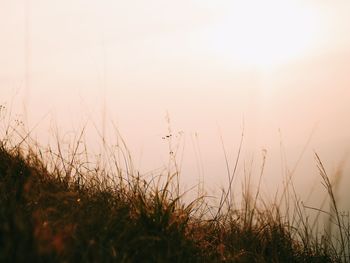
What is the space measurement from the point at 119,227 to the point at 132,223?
7.4 inches

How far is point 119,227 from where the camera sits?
2539 millimetres

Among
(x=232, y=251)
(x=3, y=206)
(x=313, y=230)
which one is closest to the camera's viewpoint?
(x=3, y=206)

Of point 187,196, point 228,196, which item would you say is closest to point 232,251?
point 187,196

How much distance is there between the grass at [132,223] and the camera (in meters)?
2.06

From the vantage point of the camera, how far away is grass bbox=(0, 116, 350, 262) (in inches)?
81.1

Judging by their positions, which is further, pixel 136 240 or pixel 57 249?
pixel 136 240

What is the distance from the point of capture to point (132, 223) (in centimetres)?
272

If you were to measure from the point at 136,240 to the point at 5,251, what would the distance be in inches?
30.8

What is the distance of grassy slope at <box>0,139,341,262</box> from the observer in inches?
78.6

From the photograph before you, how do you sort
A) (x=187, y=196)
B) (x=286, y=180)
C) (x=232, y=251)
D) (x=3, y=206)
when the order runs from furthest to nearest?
(x=286, y=180), (x=187, y=196), (x=232, y=251), (x=3, y=206)

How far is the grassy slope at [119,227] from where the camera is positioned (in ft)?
6.55

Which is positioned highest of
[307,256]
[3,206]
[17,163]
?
[17,163]

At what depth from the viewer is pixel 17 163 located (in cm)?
356

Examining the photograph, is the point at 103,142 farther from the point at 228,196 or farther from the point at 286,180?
the point at 286,180
